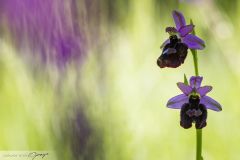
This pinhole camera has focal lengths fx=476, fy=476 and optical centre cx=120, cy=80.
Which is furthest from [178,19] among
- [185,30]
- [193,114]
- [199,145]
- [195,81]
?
[199,145]

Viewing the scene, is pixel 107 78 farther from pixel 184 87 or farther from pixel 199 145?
pixel 199 145

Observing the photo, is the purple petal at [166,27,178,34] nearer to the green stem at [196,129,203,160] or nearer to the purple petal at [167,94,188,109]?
the purple petal at [167,94,188,109]

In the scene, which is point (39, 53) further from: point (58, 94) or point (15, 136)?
point (15, 136)

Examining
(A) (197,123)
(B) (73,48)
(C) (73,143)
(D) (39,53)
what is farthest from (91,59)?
(A) (197,123)

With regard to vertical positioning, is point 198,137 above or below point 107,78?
below

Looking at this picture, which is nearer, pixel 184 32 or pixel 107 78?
pixel 184 32

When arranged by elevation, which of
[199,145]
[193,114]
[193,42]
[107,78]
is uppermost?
[193,42]
